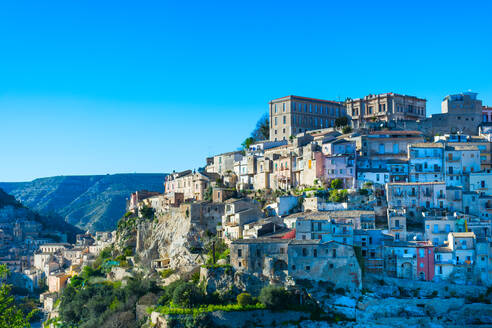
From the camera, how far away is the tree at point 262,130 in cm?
9525

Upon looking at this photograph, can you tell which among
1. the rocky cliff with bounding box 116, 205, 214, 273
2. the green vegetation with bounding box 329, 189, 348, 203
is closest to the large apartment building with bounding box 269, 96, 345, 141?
the rocky cliff with bounding box 116, 205, 214, 273

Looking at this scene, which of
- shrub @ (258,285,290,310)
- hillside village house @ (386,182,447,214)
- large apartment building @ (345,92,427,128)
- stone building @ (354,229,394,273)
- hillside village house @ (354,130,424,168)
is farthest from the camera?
large apartment building @ (345,92,427,128)

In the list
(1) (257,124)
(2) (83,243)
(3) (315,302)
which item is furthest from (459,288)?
(2) (83,243)

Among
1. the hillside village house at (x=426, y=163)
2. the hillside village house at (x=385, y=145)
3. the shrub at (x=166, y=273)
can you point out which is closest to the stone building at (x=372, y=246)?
the hillside village house at (x=426, y=163)

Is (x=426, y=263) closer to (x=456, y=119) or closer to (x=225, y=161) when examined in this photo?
(x=456, y=119)

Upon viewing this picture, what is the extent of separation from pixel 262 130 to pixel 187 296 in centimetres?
4951

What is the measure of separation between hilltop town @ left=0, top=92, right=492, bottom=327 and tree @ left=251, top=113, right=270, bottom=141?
41.8ft

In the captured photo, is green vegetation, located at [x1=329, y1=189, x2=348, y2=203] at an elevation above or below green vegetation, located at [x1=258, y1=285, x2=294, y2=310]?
above

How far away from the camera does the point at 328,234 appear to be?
171 feet

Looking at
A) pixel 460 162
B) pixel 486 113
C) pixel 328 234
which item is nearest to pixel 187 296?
pixel 328 234

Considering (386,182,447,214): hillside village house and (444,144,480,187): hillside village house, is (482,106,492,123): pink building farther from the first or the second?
(386,182,447,214): hillside village house

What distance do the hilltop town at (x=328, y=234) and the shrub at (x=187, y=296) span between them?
0.33ft

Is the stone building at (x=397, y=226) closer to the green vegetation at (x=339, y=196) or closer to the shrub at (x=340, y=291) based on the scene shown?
the green vegetation at (x=339, y=196)

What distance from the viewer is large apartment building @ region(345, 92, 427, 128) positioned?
83500 millimetres
